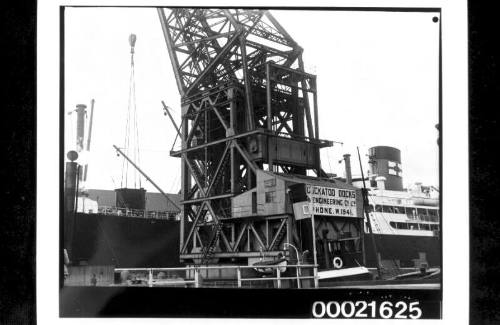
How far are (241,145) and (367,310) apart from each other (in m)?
2.19

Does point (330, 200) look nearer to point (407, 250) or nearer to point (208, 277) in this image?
point (208, 277)

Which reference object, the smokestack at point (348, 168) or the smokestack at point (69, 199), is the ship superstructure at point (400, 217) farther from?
the smokestack at point (69, 199)

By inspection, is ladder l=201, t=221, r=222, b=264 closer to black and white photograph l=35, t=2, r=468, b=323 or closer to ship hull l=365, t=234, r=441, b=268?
black and white photograph l=35, t=2, r=468, b=323

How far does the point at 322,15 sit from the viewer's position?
127 inches

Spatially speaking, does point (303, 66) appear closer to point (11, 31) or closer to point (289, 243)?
point (289, 243)

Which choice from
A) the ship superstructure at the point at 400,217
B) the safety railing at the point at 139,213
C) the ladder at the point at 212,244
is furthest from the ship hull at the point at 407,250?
the safety railing at the point at 139,213

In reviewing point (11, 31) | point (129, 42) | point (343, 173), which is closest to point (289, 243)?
point (343, 173)

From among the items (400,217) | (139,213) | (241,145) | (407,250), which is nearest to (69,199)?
(139,213)

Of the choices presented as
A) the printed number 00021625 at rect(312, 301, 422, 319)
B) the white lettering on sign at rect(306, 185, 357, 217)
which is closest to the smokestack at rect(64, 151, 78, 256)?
the printed number 00021625 at rect(312, 301, 422, 319)

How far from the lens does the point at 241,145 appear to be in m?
4.79

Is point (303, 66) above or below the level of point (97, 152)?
above

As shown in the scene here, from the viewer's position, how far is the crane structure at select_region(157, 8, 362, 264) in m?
4.28
